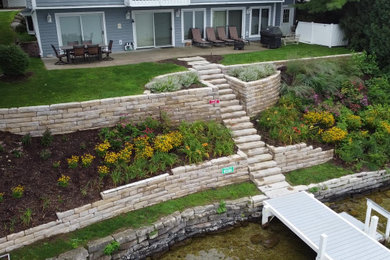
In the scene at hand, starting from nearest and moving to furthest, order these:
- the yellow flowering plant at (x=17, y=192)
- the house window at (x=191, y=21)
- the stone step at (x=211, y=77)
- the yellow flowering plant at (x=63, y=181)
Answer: the yellow flowering plant at (x=17, y=192) → the yellow flowering plant at (x=63, y=181) → the stone step at (x=211, y=77) → the house window at (x=191, y=21)

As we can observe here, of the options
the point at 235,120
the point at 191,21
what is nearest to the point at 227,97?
the point at 235,120

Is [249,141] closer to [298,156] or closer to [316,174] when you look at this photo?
[298,156]

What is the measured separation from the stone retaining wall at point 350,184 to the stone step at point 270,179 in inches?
31.8

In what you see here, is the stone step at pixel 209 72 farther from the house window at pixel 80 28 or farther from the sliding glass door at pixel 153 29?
the house window at pixel 80 28

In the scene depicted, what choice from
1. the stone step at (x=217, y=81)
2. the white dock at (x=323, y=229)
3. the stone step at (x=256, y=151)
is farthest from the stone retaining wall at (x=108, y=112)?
the white dock at (x=323, y=229)

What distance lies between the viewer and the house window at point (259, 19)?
20.4 metres

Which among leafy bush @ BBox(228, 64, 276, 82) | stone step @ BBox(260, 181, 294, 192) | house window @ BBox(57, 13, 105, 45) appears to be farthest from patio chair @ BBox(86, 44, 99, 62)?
stone step @ BBox(260, 181, 294, 192)

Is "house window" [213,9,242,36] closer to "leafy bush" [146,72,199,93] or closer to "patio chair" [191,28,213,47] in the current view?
"patio chair" [191,28,213,47]

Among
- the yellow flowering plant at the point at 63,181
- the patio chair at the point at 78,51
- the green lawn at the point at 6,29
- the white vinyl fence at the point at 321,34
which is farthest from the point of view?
the green lawn at the point at 6,29

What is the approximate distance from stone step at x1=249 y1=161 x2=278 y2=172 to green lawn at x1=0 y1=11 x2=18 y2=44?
48.8 feet

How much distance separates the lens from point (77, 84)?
11914 millimetres

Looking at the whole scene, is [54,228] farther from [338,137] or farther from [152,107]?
[338,137]

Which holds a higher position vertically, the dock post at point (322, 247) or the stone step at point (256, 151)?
the stone step at point (256, 151)

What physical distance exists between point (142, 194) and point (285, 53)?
36.5 ft
